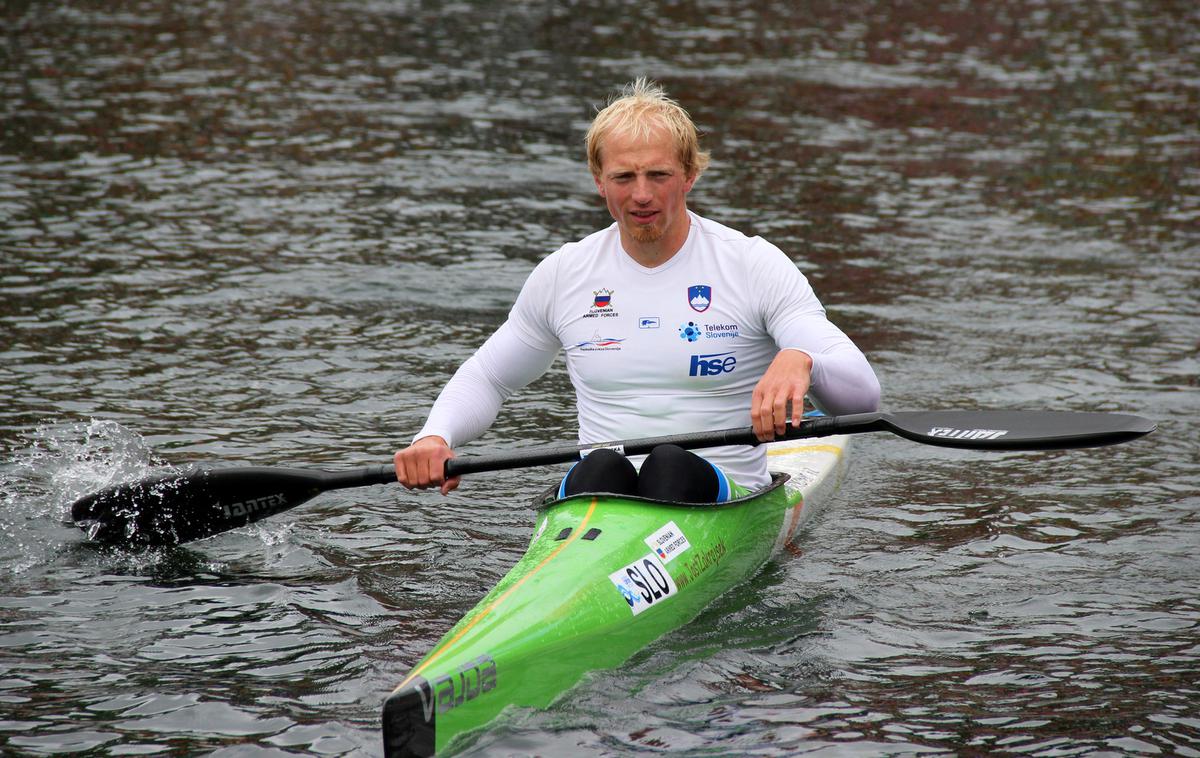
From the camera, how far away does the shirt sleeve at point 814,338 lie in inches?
207

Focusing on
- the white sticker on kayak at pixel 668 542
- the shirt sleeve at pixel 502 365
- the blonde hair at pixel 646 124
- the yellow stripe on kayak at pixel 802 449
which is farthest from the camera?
the yellow stripe on kayak at pixel 802 449

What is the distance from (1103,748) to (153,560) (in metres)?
3.90

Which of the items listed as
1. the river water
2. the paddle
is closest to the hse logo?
the paddle

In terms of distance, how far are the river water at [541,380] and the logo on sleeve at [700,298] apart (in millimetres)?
1191

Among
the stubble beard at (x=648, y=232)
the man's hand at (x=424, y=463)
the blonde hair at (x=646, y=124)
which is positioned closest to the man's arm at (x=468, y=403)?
the man's hand at (x=424, y=463)

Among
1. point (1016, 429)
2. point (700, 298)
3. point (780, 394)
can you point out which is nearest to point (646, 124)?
point (700, 298)

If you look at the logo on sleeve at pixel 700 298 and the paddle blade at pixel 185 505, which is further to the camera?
the paddle blade at pixel 185 505

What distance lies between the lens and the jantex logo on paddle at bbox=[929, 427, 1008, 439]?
5.52m

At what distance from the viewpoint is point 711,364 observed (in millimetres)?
5527

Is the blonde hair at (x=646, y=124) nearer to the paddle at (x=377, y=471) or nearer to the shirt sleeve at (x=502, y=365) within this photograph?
the shirt sleeve at (x=502, y=365)

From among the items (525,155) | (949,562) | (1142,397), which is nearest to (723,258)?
(949,562)

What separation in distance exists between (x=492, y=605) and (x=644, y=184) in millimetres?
1656

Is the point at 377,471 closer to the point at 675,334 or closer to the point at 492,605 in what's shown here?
the point at 492,605

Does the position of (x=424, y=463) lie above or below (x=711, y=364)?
below
